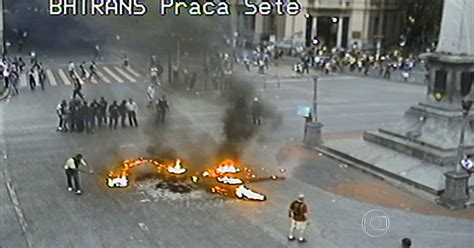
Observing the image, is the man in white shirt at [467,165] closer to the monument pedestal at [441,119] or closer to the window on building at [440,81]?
the monument pedestal at [441,119]

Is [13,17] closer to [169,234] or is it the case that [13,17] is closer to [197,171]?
[197,171]

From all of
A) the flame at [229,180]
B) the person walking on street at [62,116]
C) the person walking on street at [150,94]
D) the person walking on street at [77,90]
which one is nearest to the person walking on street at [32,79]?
the person walking on street at [77,90]

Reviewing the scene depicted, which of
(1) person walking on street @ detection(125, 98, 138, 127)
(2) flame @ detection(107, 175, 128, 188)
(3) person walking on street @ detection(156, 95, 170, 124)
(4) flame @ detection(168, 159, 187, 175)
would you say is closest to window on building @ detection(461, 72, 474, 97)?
(4) flame @ detection(168, 159, 187, 175)

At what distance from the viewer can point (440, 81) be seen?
2066cm

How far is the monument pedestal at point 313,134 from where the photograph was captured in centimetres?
2271

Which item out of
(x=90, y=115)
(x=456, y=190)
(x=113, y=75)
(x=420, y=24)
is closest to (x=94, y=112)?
(x=90, y=115)

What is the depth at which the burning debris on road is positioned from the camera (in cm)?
1741

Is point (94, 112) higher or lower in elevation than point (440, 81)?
lower

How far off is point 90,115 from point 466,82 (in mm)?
12645

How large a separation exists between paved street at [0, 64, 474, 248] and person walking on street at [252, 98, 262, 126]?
1.55 ft

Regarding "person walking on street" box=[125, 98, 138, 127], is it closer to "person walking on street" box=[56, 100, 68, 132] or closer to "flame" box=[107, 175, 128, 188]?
"person walking on street" box=[56, 100, 68, 132]

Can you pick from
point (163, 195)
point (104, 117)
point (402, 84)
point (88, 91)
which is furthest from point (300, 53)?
point (163, 195)

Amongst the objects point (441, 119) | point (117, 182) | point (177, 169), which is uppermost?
point (441, 119)

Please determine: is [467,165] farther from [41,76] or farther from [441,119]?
[41,76]
